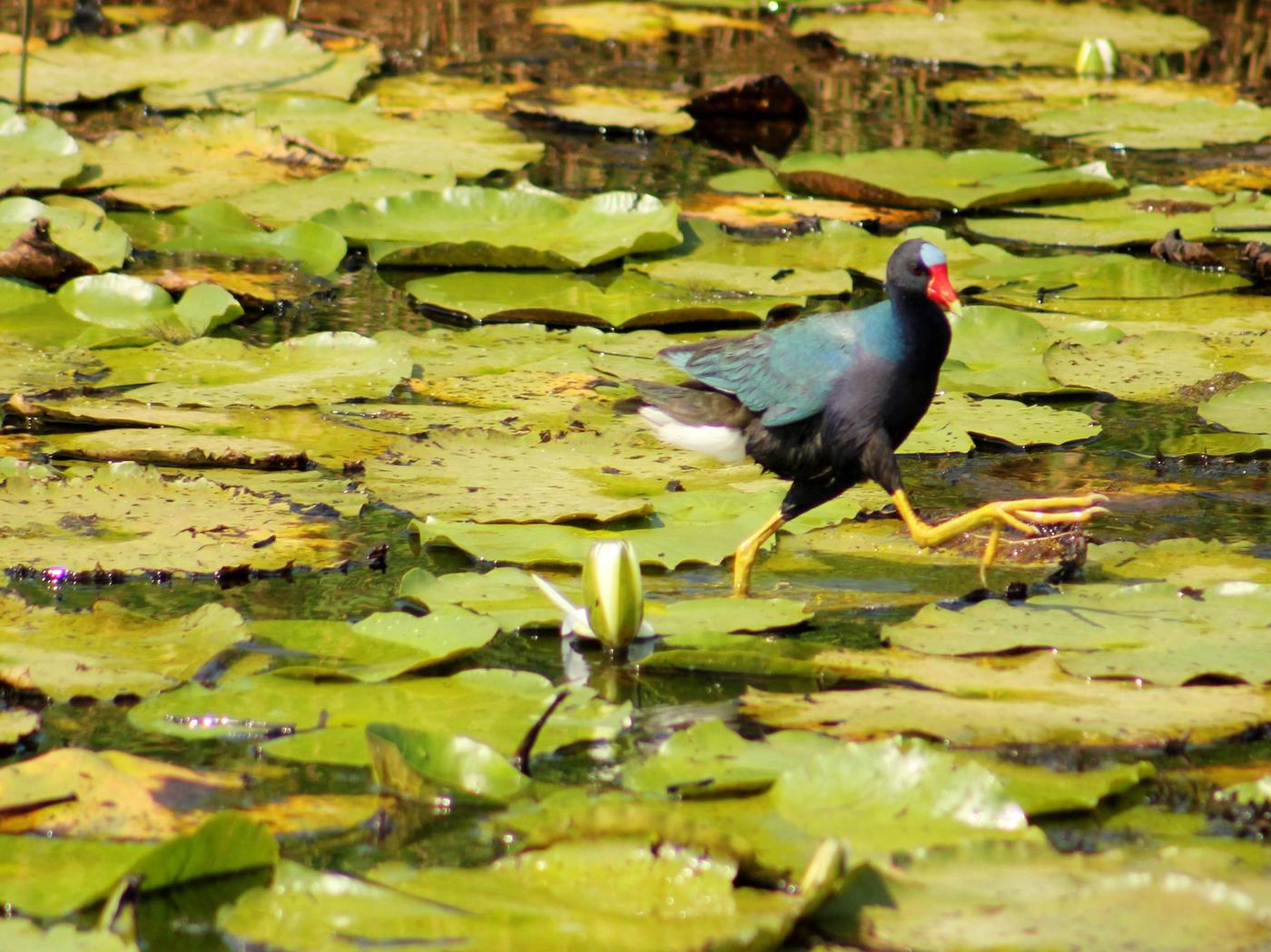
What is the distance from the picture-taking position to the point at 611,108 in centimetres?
699

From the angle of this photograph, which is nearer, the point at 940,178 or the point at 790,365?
the point at 790,365

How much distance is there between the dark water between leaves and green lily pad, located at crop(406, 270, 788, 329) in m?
0.14

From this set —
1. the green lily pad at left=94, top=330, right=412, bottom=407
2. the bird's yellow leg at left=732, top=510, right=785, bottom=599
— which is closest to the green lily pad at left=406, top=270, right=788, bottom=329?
Answer: the green lily pad at left=94, top=330, right=412, bottom=407

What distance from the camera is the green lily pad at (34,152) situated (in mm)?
5469

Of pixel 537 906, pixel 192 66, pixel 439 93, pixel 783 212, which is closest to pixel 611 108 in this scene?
pixel 439 93

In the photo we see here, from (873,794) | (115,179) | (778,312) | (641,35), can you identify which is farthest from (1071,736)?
A: (641,35)

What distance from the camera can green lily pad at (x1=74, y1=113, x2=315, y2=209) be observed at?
5633 millimetres

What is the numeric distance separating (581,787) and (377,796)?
0.29 metres

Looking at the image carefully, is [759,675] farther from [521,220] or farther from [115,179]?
[115,179]

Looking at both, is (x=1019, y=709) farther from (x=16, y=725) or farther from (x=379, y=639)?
(x=16, y=725)

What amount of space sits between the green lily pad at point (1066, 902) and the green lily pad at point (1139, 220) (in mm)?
3645

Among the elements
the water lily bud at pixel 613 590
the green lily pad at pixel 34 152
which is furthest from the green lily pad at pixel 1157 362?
the green lily pad at pixel 34 152

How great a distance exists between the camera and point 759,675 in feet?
9.27

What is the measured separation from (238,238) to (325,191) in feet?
1.71
